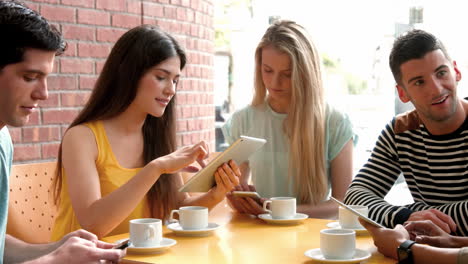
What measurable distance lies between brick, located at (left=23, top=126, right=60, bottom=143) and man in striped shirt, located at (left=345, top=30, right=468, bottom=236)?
1675 millimetres

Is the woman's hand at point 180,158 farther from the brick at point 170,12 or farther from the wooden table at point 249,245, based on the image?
the brick at point 170,12

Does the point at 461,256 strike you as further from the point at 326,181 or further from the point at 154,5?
the point at 154,5

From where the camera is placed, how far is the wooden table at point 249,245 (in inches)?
65.6

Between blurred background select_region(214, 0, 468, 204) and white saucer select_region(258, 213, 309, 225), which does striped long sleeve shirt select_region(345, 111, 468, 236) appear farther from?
blurred background select_region(214, 0, 468, 204)

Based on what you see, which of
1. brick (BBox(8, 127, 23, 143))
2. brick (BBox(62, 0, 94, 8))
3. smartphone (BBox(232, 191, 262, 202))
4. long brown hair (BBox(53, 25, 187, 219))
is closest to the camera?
smartphone (BBox(232, 191, 262, 202))

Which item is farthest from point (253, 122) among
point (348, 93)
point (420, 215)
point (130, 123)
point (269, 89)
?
point (348, 93)

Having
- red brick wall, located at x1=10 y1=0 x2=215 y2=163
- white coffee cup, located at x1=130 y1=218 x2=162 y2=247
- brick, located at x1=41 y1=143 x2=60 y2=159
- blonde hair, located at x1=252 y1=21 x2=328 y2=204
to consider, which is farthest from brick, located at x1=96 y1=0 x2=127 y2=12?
white coffee cup, located at x1=130 y1=218 x2=162 y2=247

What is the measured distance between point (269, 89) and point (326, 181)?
495 millimetres

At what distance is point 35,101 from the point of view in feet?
5.33

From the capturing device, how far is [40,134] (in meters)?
3.13

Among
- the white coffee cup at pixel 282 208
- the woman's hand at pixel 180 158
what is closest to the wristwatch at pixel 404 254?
the white coffee cup at pixel 282 208

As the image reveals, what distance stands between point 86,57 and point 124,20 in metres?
0.40

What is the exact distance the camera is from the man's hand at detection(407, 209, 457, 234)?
1.94m

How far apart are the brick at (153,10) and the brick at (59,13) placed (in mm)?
619
